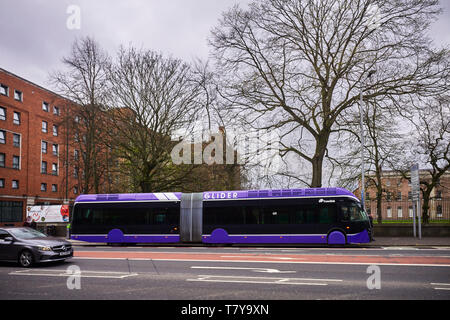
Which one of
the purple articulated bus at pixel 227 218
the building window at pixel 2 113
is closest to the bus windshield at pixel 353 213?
the purple articulated bus at pixel 227 218

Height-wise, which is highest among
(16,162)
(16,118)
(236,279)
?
(16,118)

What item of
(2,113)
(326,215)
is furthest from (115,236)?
(2,113)

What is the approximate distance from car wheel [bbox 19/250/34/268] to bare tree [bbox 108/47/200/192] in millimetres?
16042

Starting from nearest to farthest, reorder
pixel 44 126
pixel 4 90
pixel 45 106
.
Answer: pixel 4 90 → pixel 44 126 → pixel 45 106

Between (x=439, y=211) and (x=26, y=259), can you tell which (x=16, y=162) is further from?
(x=439, y=211)

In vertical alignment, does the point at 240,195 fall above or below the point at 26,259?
above

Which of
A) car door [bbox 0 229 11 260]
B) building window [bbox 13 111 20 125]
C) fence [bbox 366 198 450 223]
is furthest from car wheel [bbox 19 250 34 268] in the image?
building window [bbox 13 111 20 125]

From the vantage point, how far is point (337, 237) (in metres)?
20.6

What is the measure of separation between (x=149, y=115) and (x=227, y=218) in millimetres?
12213

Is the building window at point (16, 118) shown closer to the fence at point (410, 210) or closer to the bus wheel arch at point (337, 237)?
the fence at point (410, 210)

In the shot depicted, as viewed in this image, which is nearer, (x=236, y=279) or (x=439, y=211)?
(x=236, y=279)

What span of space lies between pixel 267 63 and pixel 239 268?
16069mm

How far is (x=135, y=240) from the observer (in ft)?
77.0

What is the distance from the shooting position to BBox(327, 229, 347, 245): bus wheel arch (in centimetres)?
2055
